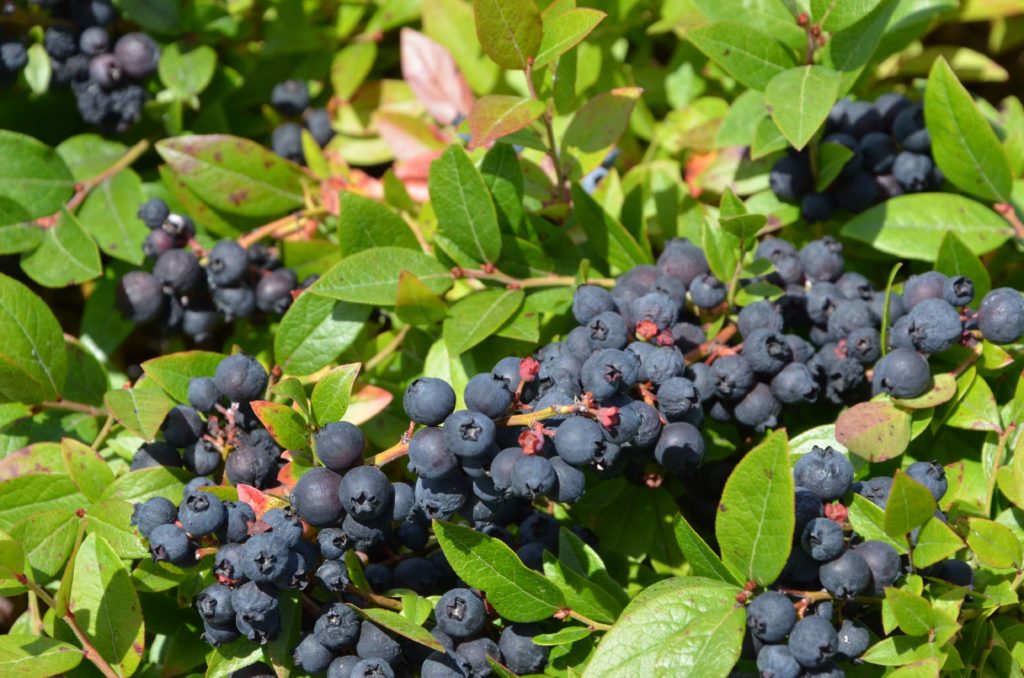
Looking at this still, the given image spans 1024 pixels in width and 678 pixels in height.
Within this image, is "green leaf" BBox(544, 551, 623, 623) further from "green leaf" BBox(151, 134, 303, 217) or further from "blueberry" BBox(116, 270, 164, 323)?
"green leaf" BBox(151, 134, 303, 217)

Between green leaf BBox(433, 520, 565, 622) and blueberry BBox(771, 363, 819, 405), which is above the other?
blueberry BBox(771, 363, 819, 405)

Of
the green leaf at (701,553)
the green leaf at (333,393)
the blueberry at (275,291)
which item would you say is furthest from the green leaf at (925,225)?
the blueberry at (275,291)

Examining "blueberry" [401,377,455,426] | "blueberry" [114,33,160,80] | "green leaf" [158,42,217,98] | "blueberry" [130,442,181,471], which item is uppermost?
"blueberry" [114,33,160,80]

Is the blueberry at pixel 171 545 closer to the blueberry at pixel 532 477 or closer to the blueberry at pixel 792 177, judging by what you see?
the blueberry at pixel 532 477

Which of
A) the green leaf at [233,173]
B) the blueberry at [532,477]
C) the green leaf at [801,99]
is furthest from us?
the green leaf at [233,173]

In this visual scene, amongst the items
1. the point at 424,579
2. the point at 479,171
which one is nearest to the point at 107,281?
the point at 479,171

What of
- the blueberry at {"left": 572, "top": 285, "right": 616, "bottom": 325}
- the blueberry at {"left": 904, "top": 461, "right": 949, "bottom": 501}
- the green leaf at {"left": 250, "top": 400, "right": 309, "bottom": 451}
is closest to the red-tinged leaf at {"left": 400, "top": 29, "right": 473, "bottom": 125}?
the blueberry at {"left": 572, "top": 285, "right": 616, "bottom": 325}

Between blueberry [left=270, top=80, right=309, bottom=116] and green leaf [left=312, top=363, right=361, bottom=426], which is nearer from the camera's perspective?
Answer: green leaf [left=312, top=363, right=361, bottom=426]
